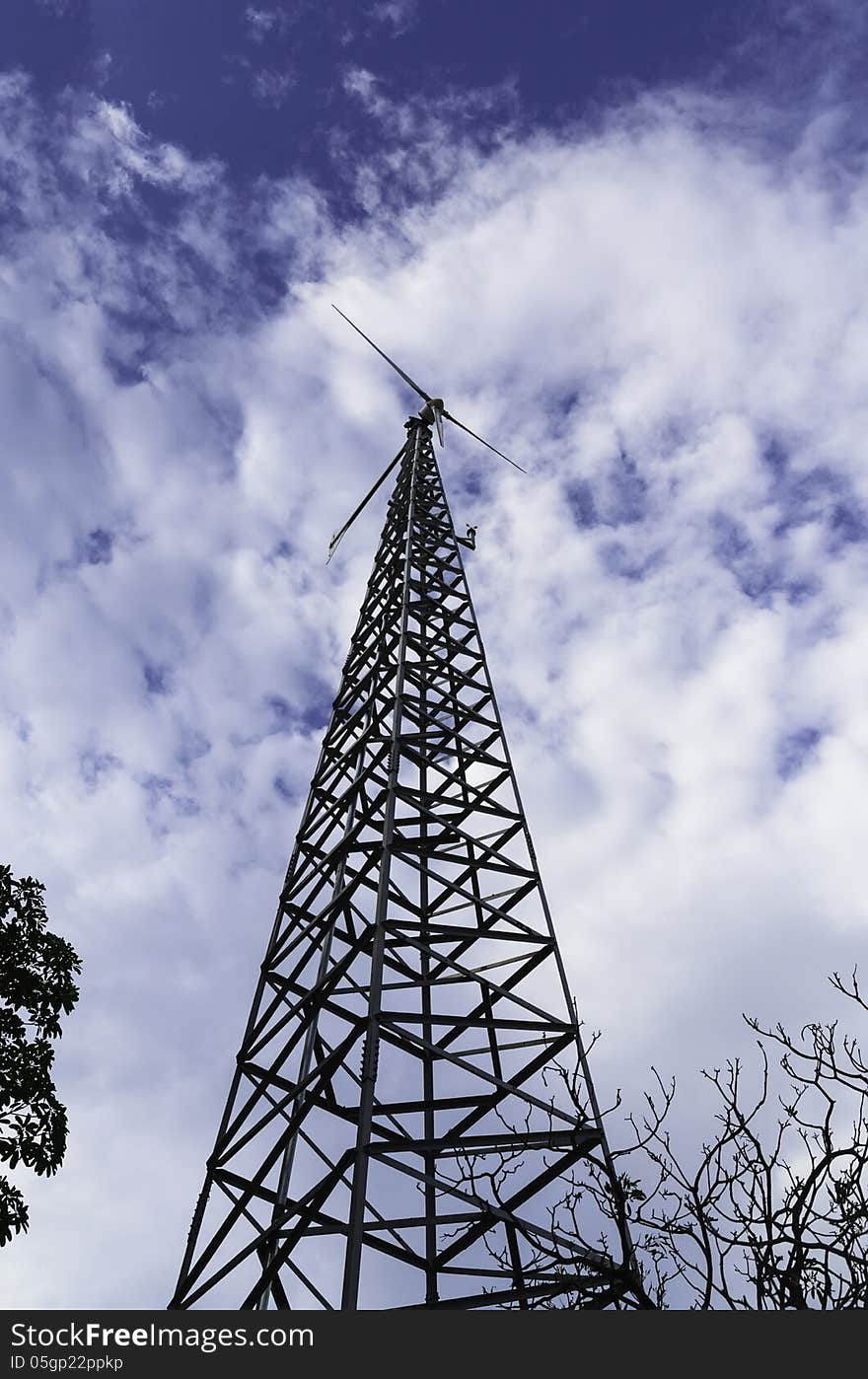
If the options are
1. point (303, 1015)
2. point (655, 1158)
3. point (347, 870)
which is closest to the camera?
point (655, 1158)

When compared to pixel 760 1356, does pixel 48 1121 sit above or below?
above

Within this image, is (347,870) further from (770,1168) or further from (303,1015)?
(770,1168)

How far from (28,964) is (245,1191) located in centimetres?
436

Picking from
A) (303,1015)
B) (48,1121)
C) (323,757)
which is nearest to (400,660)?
(323,757)

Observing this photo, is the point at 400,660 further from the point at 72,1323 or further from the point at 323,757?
the point at 72,1323

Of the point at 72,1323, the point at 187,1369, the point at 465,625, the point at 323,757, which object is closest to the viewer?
the point at 187,1369

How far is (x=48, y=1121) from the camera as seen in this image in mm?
10445

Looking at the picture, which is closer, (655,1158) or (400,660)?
(655,1158)

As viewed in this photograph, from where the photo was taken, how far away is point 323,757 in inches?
553

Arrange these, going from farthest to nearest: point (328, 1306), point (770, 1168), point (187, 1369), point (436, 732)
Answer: point (436, 732)
point (328, 1306)
point (770, 1168)
point (187, 1369)

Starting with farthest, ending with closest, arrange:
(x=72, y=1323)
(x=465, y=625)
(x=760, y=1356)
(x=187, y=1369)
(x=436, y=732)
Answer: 1. (x=465, y=625)
2. (x=436, y=732)
3. (x=72, y=1323)
4. (x=187, y=1369)
5. (x=760, y=1356)

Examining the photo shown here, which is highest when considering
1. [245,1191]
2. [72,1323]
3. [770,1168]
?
[245,1191]

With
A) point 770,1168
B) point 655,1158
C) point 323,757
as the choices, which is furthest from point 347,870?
point 770,1168

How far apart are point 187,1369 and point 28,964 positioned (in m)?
7.73
